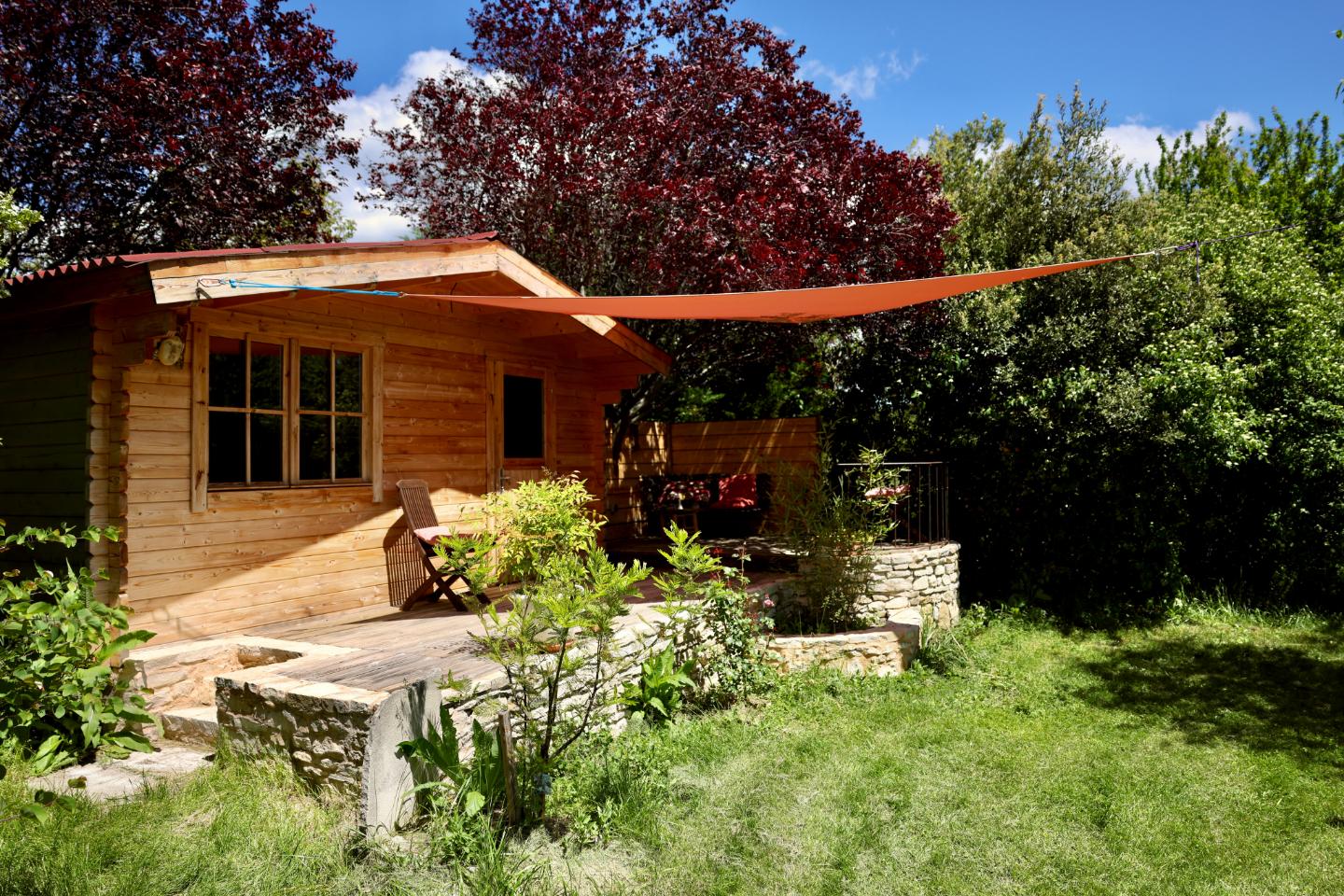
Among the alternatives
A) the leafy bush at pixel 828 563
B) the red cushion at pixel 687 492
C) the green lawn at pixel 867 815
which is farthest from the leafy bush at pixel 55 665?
the red cushion at pixel 687 492

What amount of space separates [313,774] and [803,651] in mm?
3485

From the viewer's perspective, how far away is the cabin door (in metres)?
7.01

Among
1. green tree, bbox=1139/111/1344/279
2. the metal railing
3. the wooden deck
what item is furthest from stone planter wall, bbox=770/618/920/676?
green tree, bbox=1139/111/1344/279

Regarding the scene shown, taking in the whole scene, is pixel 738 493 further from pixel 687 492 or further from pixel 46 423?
pixel 46 423

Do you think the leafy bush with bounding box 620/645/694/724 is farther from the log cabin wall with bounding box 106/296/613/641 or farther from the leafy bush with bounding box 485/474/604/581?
the log cabin wall with bounding box 106/296/613/641

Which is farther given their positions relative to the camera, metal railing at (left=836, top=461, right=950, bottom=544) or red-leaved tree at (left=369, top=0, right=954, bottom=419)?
red-leaved tree at (left=369, top=0, right=954, bottom=419)

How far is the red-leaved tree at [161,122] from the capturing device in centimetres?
859

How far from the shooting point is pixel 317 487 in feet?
18.6

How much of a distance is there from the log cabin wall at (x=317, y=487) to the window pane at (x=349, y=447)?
13cm

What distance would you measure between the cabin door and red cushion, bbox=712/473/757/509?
2219 mm

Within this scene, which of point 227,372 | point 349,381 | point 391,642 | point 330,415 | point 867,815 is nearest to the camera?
point 867,815

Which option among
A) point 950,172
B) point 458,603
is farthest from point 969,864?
point 950,172

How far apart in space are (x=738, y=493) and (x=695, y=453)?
1.68 m

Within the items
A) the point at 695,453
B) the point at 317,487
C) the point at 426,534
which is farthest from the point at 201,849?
the point at 695,453
